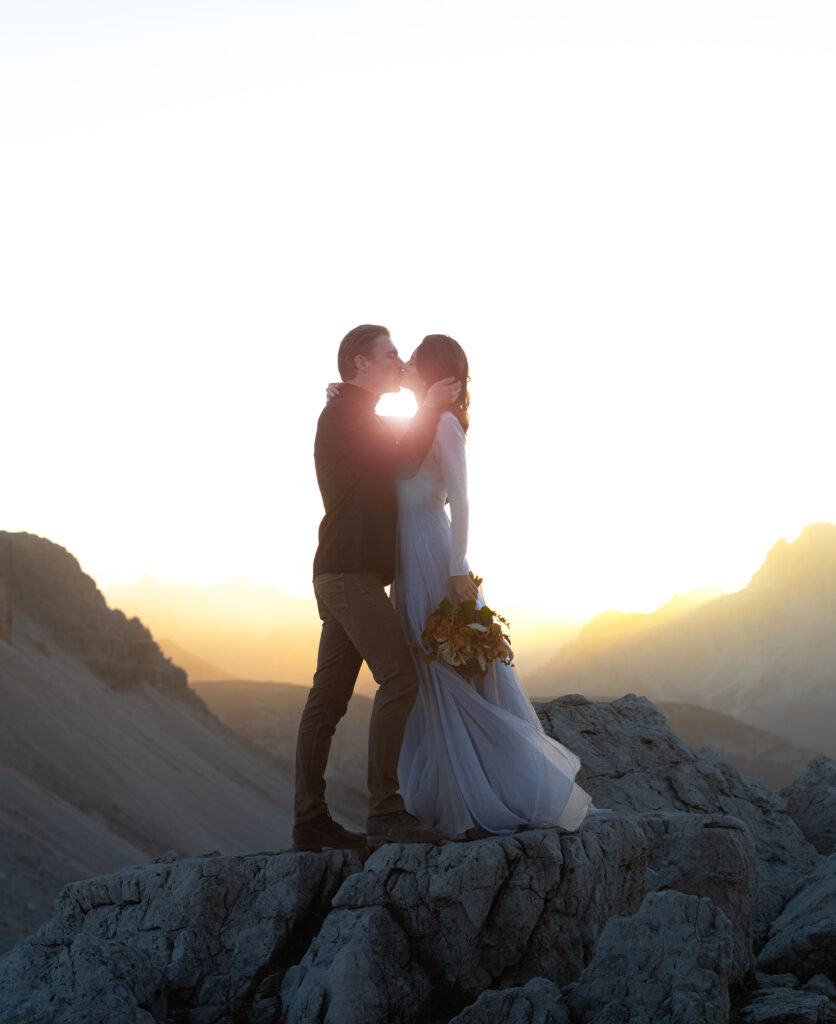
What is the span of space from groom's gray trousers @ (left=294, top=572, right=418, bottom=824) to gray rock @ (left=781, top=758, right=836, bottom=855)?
5413 millimetres

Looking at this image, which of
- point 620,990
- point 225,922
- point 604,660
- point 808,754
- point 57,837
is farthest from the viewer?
point 604,660

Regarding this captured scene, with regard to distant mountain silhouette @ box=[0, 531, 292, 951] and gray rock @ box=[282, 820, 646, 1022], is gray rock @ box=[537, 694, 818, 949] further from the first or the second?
distant mountain silhouette @ box=[0, 531, 292, 951]

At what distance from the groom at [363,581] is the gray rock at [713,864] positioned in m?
2.06

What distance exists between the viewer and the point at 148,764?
160 feet

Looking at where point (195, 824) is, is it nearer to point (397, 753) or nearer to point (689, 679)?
point (397, 753)

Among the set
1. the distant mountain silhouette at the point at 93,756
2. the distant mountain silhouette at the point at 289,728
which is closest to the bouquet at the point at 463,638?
the distant mountain silhouette at the point at 93,756

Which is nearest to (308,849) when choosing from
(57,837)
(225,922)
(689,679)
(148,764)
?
(225,922)

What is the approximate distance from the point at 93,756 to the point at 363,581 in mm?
42093

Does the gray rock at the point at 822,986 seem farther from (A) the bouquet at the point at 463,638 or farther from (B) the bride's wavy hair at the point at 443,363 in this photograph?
(B) the bride's wavy hair at the point at 443,363

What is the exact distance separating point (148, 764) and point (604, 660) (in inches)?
3024

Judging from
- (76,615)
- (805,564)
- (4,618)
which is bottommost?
(4,618)

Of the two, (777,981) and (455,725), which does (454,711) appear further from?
(777,981)

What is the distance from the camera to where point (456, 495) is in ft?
21.2

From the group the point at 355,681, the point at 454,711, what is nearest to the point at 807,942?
the point at 454,711
